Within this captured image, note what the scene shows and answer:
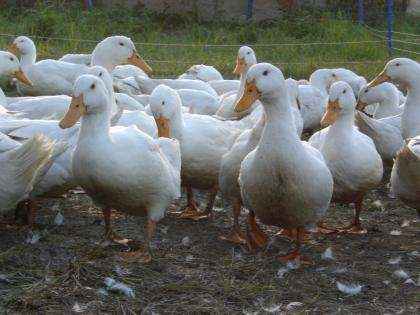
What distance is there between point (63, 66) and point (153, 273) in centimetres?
536

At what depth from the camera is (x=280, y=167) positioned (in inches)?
209

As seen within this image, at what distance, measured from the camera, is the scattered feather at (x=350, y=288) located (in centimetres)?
491

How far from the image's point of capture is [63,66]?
10.0 meters

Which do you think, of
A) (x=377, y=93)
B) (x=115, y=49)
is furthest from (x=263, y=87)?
(x=377, y=93)

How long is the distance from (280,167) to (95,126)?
1.09 m

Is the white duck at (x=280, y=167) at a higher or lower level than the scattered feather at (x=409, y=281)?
higher

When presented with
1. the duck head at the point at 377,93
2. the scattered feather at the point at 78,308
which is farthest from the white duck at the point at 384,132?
the scattered feather at the point at 78,308

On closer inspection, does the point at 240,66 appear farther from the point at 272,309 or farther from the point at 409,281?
the point at 272,309

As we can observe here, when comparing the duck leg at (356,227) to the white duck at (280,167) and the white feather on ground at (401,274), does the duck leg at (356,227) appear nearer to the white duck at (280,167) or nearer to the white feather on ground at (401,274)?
the white duck at (280,167)

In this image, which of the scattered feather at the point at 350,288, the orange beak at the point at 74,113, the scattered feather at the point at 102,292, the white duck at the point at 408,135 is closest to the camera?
the scattered feather at the point at 102,292

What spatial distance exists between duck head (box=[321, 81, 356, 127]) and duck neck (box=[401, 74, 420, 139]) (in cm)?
101

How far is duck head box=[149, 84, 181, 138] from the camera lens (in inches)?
255

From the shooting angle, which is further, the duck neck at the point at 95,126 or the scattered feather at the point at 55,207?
the scattered feather at the point at 55,207

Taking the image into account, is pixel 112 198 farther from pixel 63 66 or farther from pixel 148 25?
pixel 148 25
